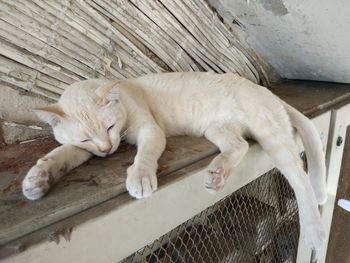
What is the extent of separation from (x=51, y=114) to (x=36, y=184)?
225mm

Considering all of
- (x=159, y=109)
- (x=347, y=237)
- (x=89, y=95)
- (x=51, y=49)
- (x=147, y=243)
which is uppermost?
(x=51, y=49)

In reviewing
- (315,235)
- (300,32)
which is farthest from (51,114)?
(300,32)

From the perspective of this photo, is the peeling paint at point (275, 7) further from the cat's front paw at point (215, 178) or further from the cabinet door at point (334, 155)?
the cat's front paw at point (215, 178)

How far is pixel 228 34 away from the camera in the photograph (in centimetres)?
152

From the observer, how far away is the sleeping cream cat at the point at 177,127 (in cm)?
75

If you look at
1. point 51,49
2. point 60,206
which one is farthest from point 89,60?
point 60,206

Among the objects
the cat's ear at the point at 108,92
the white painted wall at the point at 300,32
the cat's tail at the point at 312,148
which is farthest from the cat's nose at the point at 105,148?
the white painted wall at the point at 300,32

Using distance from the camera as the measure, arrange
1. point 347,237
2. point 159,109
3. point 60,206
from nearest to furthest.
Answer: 1. point 60,206
2. point 159,109
3. point 347,237

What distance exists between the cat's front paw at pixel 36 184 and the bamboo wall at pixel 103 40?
0.43 meters

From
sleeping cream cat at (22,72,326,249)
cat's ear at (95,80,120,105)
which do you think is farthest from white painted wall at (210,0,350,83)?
cat's ear at (95,80,120,105)

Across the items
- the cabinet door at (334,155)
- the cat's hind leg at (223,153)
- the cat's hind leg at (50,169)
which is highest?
the cat's hind leg at (50,169)

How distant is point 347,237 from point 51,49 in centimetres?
159

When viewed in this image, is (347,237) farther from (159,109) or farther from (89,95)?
(89,95)

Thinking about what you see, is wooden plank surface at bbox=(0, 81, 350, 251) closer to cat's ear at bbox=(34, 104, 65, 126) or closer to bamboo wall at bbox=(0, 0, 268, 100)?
A: cat's ear at bbox=(34, 104, 65, 126)
